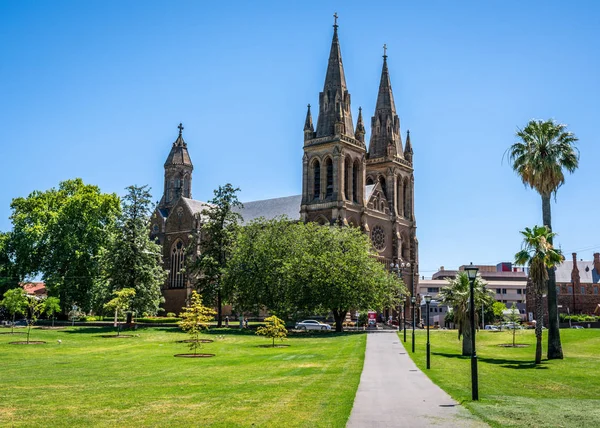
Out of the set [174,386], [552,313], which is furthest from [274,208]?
[174,386]

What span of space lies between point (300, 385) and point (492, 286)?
118 metres

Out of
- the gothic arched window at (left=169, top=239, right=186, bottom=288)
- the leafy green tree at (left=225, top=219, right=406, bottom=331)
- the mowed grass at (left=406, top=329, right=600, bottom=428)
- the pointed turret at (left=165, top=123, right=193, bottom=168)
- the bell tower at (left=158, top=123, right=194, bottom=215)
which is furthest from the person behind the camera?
the pointed turret at (left=165, top=123, right=193, bottom=168)

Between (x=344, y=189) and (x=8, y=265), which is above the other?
(x=344, y=189)

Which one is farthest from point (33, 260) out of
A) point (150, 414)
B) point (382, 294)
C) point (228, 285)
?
point (150, 414)

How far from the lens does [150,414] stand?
13.2 m

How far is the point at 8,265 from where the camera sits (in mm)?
64062

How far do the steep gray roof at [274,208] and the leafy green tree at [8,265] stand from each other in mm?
32360

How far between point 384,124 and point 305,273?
46.2m

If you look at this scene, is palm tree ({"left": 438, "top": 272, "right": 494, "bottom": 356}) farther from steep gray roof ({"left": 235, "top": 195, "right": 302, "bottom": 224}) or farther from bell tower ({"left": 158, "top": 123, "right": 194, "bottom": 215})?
bell tower ({"left": 158, "top": 123, "right": 194, "bottom": 215})

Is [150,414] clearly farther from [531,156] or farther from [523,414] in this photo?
[531,156]

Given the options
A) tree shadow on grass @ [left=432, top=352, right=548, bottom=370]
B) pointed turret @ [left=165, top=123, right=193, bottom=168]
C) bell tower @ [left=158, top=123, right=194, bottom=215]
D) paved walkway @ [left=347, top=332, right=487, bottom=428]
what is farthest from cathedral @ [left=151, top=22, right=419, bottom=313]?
paved walkway @ [left=347, top=332, right=487, bottom=428]

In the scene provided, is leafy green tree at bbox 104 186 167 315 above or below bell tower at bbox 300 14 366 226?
below

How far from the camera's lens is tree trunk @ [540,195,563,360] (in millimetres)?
33531

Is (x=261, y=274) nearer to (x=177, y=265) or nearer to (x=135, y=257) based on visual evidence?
(x=135, y=257)
